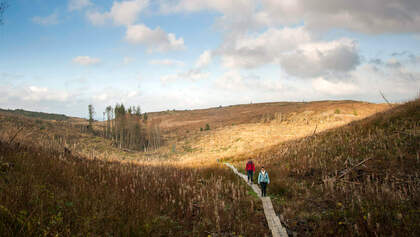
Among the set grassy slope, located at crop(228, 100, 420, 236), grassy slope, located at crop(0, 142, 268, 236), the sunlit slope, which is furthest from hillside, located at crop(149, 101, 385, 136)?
grassy slope, located at crop(0, 142, 268, 236)

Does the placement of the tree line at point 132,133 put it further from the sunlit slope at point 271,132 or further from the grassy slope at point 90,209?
the grassy slope at point 90,209

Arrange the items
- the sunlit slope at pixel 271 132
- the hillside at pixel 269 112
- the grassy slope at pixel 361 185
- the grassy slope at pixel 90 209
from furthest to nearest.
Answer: the hillside at pixel 269 112 < the sunlit slope at pixel 271 132 < the grassy slope at pixel 361 185 < the grassy slope at pixel 90 209

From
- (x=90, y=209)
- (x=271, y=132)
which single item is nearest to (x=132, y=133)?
(x=271, y=132)

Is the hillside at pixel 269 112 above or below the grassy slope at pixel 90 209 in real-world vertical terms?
above

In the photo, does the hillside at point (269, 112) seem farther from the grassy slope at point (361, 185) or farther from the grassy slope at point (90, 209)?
the grassy slope at point (90, 209)

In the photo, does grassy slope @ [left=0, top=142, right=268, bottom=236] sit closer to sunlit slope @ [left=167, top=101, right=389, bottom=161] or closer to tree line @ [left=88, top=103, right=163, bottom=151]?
sunlit slope @ [left=167, top=101, right=389, bottom=161]

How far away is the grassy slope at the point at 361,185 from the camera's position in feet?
15.6

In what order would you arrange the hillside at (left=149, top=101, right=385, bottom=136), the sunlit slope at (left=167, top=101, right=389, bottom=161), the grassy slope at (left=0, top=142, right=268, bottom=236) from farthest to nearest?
the hillside at (left=149, top=101, right=385, bottom=136), the sunlit slope at (left=167, top=101, right=389, bottom=161), the grassy slope at (left=0, top=142, right=268, bottom=236)

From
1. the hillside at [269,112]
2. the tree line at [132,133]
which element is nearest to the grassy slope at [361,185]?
the hillside at [269,112]

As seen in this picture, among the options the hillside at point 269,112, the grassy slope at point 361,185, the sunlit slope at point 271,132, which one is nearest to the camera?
the grassy slope at point 361,185

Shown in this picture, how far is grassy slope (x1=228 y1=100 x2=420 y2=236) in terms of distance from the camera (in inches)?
187

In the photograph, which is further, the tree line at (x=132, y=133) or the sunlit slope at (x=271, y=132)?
the tree line at (x=132, y=133)

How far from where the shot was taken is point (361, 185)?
24.6 feet

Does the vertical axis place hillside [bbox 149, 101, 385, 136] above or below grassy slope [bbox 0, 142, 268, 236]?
above
